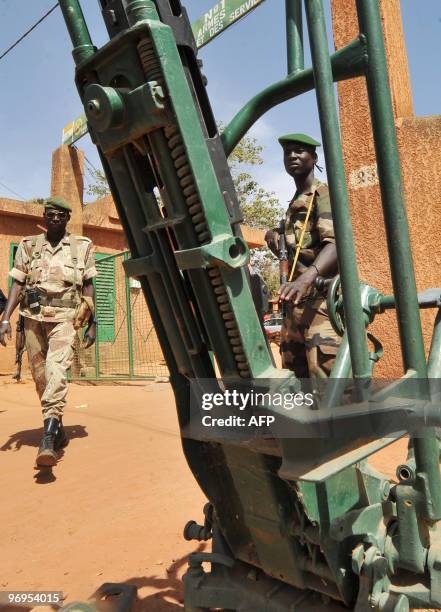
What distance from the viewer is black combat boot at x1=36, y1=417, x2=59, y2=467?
11.0 ft

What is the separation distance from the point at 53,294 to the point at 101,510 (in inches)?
→ 78.2

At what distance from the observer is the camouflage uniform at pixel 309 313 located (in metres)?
2.59

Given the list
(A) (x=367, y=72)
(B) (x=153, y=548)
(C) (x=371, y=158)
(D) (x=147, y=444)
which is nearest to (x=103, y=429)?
(D) (x=147, y=444)

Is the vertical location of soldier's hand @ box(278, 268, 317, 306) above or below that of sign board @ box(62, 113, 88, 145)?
below

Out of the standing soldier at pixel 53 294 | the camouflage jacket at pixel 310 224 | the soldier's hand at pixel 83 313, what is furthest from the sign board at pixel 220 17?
the camouflage jacket at pixel 310 224

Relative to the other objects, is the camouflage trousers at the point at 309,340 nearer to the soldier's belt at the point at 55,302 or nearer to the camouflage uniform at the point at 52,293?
the camouflage uniform at the point at 52,293

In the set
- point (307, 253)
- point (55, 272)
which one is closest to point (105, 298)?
point (55, 272)

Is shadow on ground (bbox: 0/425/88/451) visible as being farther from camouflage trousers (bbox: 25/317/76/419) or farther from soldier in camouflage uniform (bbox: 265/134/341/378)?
soldier in camouflage uniform (bbox: 265/134/341/378)

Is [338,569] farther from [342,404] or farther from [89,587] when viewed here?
[89,587]

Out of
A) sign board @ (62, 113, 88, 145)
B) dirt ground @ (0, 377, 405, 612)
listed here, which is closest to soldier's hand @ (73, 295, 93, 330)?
dirt ground @ (0, 377, 405, 612)

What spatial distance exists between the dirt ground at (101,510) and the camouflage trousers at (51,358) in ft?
1.38

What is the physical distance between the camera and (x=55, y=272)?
424cm

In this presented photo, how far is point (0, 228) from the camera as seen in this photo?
8.85 metres

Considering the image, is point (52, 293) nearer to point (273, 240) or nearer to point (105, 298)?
point (273, 240)
